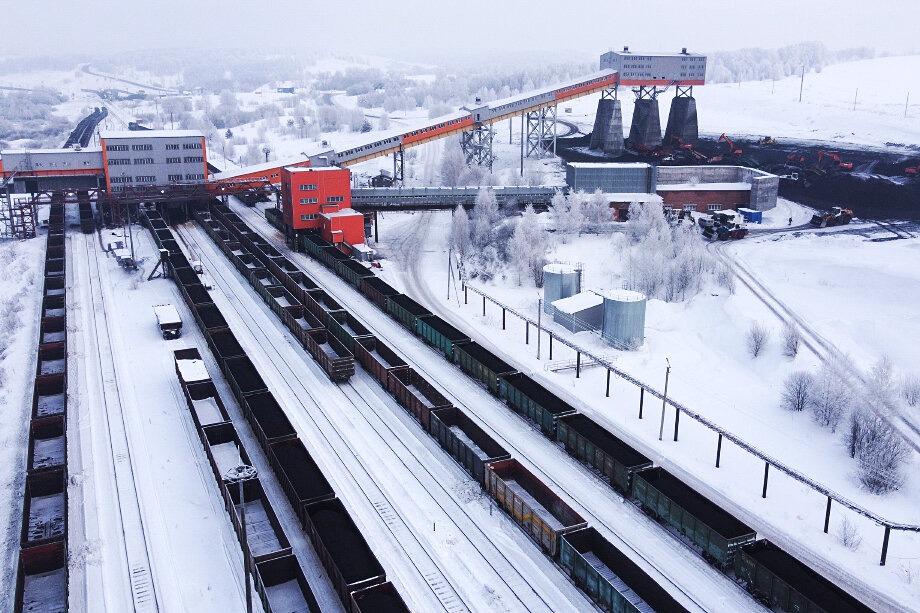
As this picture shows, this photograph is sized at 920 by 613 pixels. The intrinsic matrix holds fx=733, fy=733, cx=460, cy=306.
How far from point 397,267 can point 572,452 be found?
112 ft

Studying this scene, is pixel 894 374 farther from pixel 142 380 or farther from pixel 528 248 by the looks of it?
pixel 142 380

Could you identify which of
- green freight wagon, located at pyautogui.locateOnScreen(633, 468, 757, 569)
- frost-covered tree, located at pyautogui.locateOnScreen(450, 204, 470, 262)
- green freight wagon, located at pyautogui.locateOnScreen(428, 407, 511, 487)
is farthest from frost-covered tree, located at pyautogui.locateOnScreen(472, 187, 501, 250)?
green freight wagon, located at pyautogui.locateOnScreen(633, 468, 757, 569)

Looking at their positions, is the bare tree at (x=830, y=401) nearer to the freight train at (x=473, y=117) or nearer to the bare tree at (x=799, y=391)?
the bare tree at (x=799, y=391)

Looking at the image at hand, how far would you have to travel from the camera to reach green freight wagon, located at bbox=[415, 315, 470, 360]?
4203 cm

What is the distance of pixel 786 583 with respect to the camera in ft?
71.2

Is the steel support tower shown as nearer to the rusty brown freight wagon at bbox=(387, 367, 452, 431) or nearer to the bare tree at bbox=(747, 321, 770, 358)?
the bare tree at bbox=(747, 321, 770, 358)

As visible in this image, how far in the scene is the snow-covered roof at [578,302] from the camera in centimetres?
4722

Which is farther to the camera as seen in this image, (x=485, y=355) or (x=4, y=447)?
(x=485, y=355)

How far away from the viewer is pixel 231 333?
43500 millimetres

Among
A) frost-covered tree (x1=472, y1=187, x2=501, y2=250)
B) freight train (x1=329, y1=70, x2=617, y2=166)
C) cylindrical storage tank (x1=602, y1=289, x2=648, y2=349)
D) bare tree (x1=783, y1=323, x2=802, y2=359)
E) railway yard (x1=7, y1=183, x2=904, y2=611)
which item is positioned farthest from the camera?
freight train (x1=329, y1=70, x2=617, y2=166)

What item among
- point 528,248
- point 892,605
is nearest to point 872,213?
point 528,248

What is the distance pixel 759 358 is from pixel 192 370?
31844 millimetres

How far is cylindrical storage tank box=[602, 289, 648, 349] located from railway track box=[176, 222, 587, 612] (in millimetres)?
15875

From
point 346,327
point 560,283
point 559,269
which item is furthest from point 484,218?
point 346,327
